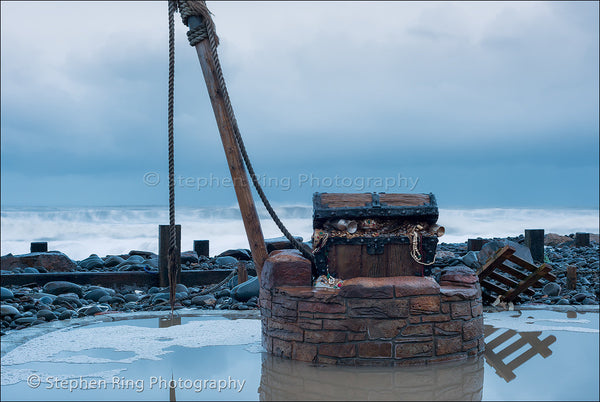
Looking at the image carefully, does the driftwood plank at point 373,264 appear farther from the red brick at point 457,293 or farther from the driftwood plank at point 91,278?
the driftwood plank at point 91,278

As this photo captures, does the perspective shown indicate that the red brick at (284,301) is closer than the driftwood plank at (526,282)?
Yes

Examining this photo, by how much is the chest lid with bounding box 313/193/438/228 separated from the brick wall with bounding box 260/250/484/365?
1.94 ft

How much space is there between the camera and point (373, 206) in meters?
5.50

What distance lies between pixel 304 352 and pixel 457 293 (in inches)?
58.4

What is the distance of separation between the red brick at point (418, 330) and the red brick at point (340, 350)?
0.48 meters

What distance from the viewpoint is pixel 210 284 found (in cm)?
1024

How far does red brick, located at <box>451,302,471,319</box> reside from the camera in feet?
17.6

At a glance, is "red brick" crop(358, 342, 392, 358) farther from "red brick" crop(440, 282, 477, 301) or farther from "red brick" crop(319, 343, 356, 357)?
"red brick" crop(440, 282, 477, 301)

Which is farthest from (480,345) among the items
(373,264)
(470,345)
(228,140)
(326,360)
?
(228,140)

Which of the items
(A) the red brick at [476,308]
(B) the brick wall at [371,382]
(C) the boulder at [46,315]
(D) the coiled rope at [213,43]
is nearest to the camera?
(B) the brick wall at [371,382]

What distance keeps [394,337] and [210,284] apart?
556cm

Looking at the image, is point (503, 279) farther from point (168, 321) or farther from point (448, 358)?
point (168, 321)

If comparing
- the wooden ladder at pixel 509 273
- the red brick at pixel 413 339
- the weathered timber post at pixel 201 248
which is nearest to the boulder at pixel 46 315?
the red brick at pixel 413 339

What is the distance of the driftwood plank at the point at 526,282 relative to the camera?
7.80 meters
